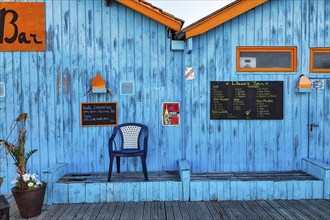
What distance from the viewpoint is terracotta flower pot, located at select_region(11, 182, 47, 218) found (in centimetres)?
363

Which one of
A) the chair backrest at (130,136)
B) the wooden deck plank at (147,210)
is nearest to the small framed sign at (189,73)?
the chair backrest at (130,136)

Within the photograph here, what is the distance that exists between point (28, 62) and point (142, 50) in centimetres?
206

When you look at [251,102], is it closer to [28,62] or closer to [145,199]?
[145,199]

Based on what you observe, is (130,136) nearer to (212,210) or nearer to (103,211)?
(103,211)

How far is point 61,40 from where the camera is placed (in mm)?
4793

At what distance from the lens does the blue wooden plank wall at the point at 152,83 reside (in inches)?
189

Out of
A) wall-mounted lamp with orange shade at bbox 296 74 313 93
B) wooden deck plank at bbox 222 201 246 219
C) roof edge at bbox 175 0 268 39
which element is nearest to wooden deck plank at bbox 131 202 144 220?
wooden deck plank at bbox 222 201 246 219

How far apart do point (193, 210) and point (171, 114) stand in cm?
177

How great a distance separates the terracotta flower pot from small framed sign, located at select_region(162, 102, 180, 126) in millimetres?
2345

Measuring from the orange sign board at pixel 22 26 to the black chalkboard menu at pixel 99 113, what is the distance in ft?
4.34

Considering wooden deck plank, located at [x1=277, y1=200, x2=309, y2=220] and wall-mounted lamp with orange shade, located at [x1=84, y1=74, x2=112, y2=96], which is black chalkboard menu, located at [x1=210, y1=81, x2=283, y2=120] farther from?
wall-mounted lamp with orange shade, located at [x1=84, y1=74, x2=112, y2=96]

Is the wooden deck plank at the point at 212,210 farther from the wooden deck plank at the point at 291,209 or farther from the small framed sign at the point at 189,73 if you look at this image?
the small framed sign at the point at 189,73

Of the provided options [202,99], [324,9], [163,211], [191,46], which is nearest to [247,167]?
[202,99]

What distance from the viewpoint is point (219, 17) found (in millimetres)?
4488
